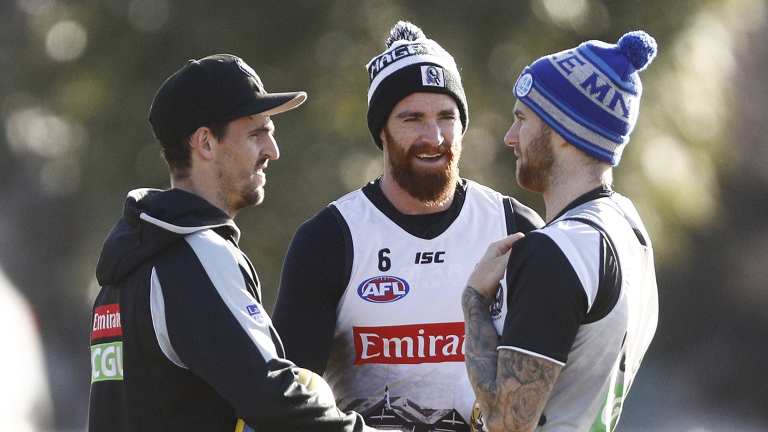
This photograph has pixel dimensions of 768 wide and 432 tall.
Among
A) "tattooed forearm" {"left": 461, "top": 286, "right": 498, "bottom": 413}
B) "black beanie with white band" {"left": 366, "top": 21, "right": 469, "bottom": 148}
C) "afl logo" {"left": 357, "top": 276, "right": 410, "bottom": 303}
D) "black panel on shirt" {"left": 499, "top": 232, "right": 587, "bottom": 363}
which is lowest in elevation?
"afl logo" {"left": 357, "top": 276, "right": 410, "bottom": 303}

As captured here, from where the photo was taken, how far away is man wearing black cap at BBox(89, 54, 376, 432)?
12.7ft

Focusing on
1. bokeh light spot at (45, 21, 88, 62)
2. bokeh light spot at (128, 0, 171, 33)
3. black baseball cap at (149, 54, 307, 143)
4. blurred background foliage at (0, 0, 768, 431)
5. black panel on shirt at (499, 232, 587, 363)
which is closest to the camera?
black panel on shirt at (499, 232, 587, 363)

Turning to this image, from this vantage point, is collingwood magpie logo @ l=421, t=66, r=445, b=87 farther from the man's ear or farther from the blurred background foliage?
the blurred background foliage

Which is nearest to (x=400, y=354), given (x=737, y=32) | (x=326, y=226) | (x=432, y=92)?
(x=326, y=226)

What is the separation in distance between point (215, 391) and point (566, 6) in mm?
8588

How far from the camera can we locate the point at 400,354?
5031mm

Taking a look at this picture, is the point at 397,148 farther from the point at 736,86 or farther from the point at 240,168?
the point at 736,86

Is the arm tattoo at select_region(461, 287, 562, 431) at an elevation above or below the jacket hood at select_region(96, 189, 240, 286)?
below

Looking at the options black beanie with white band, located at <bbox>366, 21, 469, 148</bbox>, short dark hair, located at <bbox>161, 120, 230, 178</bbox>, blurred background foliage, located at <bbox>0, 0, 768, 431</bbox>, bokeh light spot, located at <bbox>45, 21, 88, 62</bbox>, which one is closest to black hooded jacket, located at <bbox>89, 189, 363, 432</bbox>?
short dark hair, located at <bbox>161, 120, 230, 178</bbox>

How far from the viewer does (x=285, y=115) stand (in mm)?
11844

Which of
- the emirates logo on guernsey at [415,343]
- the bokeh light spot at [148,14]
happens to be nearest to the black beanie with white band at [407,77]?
the emirates logo on guernsey at [415,343]

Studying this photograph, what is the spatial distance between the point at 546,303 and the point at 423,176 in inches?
63.3

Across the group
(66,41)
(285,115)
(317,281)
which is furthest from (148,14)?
(317,281)

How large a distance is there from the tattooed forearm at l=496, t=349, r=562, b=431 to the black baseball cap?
1.16 meters
